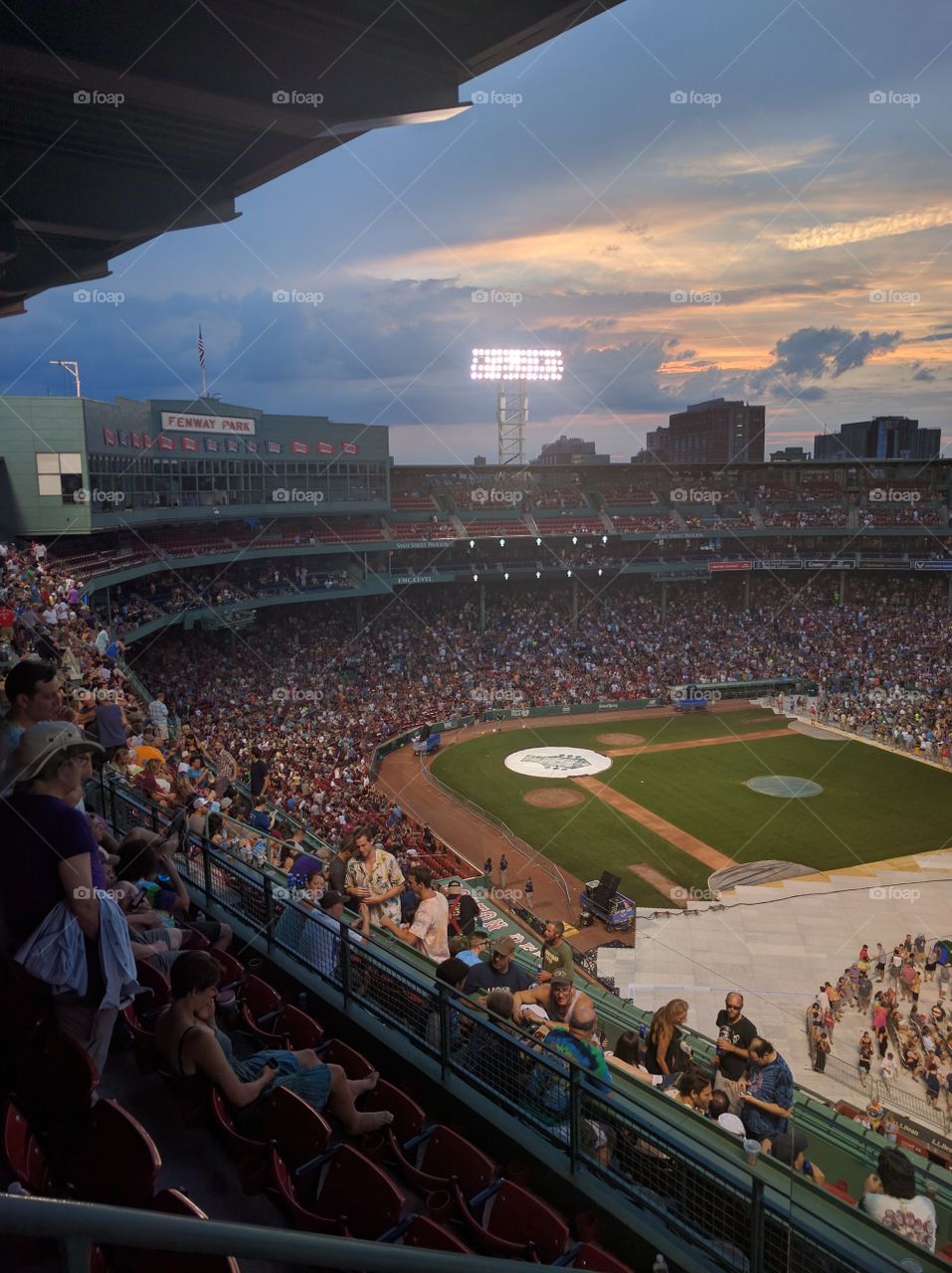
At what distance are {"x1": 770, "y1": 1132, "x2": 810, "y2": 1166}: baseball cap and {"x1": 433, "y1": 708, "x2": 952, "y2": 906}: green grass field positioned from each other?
1692 centimetres

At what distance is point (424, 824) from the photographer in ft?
81.8

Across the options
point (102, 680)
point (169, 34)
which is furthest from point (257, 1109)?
point (102, 680)

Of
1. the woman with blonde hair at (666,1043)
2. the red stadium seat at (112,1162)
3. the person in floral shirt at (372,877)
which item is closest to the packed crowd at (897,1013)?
the woman with blonde hair at (666,1043)

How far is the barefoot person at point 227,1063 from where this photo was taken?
4402 mm

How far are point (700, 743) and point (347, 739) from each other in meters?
13.4

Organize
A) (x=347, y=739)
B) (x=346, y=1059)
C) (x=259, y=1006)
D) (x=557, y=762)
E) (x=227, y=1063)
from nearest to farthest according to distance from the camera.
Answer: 1. (x=227, y=1063)
2. (x=346, y=1059)
3. (x=259, y=1006)
4. (x=347, y=739)
5. (x=557, y=762)

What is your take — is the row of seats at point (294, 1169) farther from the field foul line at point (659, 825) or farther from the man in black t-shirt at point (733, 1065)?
the field foul line at point (659, 825)

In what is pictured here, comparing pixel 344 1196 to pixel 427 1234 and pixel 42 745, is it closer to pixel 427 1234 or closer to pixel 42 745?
pixel 427 1234

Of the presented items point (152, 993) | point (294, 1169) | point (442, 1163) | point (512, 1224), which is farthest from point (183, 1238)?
point (152, 993)

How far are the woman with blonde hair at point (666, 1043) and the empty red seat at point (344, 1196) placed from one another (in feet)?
12.2

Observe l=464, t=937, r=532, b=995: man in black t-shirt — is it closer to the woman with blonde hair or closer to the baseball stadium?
the baseball stadium

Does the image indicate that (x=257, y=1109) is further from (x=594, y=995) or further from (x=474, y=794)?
(x=474, y=794)

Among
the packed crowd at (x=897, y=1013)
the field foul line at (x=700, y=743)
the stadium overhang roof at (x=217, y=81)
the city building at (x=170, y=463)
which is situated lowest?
the field foul line at (x=700, y=743)

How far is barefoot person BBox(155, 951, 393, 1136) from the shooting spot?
4402mm
